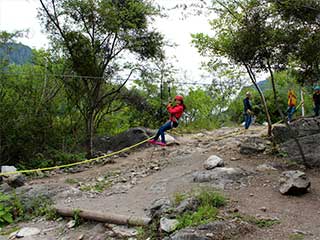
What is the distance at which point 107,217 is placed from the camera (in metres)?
6.58

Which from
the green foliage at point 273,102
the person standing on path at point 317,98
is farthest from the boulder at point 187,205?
the green foliage at point 273,102

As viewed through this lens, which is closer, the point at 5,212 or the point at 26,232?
the point at 26,232

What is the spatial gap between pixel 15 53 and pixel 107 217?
34.6ft

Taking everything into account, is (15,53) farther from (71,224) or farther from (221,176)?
(221,176)

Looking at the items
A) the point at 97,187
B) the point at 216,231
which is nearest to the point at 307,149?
the point at 216,231

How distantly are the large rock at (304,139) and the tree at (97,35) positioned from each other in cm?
541

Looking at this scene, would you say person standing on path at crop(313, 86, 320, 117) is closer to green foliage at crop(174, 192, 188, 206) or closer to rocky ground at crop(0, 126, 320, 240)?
rocky ground at crop(0, 126, 320, 240)

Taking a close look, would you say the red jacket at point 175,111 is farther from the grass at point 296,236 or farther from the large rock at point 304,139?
the grass at point 296,236

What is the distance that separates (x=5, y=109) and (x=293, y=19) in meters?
8.77

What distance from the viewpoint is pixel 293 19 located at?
8438 millimetres

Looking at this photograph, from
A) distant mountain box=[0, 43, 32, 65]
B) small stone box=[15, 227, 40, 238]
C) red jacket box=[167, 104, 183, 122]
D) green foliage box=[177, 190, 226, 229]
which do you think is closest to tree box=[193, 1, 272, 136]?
red jacket box=[167, 104, 183, 122]

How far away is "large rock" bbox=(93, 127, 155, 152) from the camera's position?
45.1 ft

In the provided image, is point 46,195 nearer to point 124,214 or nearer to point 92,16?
point 124,214

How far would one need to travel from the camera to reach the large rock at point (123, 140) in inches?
541
